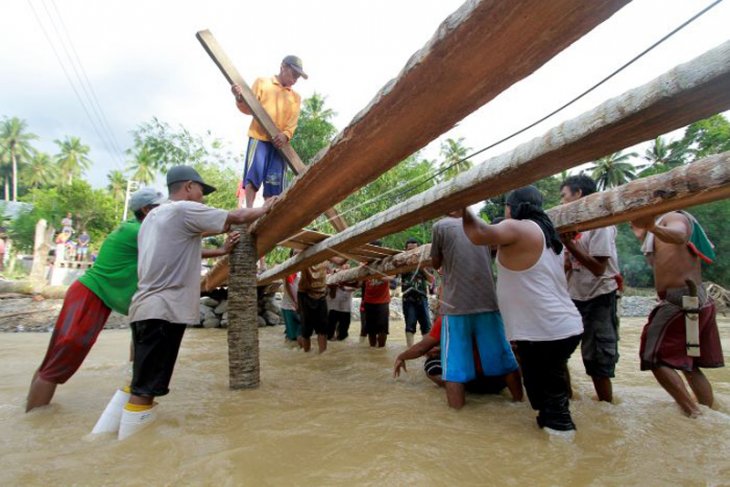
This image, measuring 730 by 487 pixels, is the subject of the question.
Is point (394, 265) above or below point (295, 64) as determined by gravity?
below

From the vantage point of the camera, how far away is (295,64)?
4137 millimetres

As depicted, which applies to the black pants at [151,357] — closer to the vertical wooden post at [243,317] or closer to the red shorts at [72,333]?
the red shorts at [72,333]

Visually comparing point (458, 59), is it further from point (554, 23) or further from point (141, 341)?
point (141, 341)

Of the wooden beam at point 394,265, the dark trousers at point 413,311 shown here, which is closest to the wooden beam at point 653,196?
the wooden beam at point 394,265

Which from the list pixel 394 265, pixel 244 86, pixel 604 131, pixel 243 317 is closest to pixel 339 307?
pixel 394 265

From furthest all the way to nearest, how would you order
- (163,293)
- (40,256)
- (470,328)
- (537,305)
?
(40,256), (470,328), (163,293), (537,305)

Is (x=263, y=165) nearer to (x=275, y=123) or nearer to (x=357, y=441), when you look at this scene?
(x=275, y=123)

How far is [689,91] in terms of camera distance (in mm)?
1400

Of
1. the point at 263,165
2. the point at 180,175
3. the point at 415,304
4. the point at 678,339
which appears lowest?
the point at 678,339

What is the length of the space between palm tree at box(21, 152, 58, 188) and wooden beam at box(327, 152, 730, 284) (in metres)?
49.8

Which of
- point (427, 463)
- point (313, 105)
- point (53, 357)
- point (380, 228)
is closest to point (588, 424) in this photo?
point (427, 463)

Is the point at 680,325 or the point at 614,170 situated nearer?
the point at 680,325

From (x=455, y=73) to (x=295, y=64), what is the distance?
3060mm

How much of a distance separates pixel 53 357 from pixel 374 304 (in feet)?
15.2
